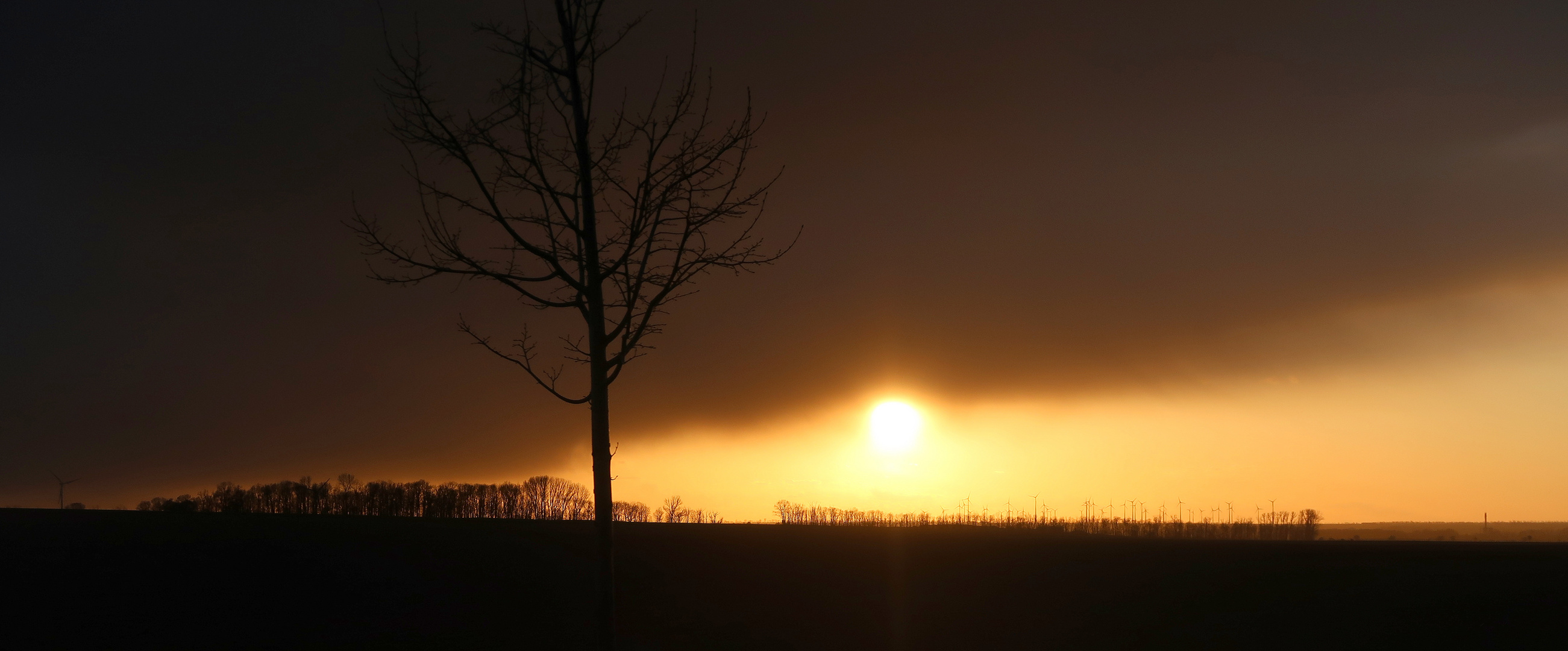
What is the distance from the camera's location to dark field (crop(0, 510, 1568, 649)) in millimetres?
23922

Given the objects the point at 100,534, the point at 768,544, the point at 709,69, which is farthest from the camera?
the point at 768,544

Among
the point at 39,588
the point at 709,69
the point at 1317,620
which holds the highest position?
the point at 709,69

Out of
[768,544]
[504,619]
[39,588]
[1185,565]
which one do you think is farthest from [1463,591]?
[39,588]

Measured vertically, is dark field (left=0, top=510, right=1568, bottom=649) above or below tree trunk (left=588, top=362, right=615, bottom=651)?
below

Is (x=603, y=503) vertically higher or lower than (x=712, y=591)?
higher

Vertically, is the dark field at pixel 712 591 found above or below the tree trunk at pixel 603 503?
below

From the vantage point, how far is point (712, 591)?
29.4 meters

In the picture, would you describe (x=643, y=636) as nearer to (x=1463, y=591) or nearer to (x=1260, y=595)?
(x=1260, y=595)

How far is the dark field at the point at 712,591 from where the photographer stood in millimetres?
23922

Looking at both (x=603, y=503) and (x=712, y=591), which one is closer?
(x=603, y=503)

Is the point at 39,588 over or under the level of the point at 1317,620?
over

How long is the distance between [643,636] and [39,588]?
664 inches

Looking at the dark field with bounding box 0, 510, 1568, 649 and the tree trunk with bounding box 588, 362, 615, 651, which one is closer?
the tree trunk with bounding box 588, 362, 615, 651

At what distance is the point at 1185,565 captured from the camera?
108 feet
